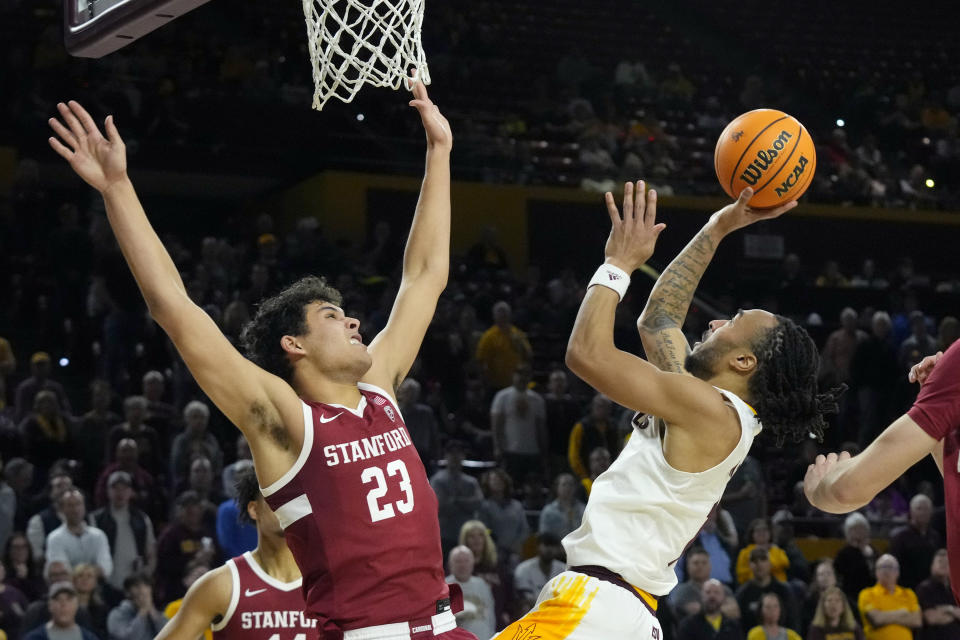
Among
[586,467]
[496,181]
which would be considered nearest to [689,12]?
[496,181]

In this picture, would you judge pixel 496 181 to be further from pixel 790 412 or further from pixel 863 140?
pixel 790 412

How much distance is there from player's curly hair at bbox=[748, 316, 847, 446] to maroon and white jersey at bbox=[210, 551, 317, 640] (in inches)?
64.8

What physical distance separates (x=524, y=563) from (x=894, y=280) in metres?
8.10

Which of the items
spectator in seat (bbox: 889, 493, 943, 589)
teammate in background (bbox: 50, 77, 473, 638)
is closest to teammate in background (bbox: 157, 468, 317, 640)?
teammate in background (bbox: 50, 77, 473, 638)

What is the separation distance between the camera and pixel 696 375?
156 inches

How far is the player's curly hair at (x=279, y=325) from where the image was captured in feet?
12.2

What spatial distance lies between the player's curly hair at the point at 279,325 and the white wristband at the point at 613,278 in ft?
2.45

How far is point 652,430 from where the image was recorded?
12.7 ft

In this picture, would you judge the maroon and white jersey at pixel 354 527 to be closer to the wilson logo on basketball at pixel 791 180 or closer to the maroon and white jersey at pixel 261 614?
the maroon and white jersey at pixel 261 614

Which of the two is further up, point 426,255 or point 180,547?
point 426,255

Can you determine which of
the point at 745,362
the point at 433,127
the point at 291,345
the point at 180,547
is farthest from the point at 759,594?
the point at 291,345

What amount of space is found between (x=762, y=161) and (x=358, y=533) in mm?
1942

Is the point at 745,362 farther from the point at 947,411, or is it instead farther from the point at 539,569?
the point at 539,569

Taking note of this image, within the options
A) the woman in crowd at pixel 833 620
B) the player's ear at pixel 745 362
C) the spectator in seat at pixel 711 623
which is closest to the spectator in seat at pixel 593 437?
the spectator in seat at pixel 711 623
